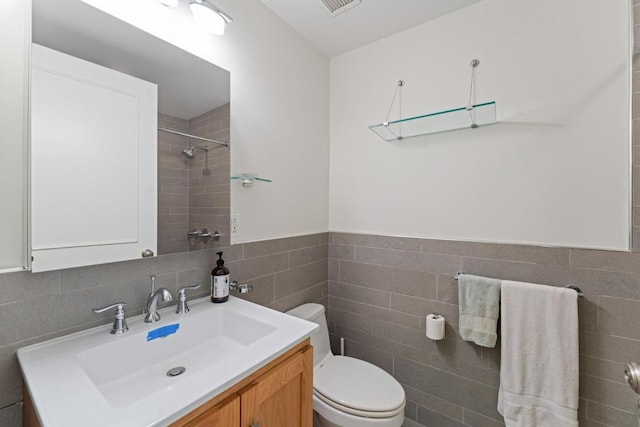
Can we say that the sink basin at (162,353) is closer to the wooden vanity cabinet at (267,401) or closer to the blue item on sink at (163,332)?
the blue item on sink at (163,332)

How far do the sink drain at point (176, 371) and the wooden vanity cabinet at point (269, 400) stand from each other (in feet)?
1.09

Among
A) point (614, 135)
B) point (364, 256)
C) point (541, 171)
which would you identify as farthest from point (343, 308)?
point (614, 135)

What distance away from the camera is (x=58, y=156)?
842 millimetres

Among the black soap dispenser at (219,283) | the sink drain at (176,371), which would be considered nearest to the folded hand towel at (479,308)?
the black soap dispenser at (219,283)

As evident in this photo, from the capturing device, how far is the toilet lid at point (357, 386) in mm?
1237

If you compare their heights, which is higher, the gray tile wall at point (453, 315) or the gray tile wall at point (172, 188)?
the gray tile wall at point (172, 188)

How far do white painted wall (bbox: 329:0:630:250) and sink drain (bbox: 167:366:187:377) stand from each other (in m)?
1.32

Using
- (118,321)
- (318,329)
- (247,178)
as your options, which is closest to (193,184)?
(247,178)

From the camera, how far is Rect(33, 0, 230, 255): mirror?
0.87 meters

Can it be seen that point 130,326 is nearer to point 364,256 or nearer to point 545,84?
point 364,256

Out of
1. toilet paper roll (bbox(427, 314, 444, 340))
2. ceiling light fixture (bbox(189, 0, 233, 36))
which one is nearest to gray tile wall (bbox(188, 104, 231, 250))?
ceiling light fixture (bbox(189, 0, 233, 36))

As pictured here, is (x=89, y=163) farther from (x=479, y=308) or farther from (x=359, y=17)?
(x=479, y=308)

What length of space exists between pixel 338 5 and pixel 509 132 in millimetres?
1192

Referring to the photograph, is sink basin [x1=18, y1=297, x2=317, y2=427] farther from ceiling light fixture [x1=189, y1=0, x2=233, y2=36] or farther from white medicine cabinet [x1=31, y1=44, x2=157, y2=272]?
ceiling light fixture [x1=189, y1=0, x2=233, y2=36]
